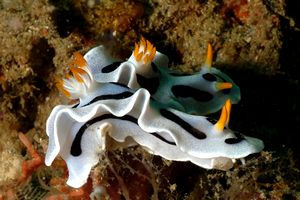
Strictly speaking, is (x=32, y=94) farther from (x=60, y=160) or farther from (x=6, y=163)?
(x=60, y=160)

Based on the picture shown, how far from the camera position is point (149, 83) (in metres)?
3.84

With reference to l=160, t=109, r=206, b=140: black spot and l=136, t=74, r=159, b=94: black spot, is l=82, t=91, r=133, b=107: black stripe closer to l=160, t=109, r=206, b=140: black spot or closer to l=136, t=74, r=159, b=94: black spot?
l=160, t=109, r=206, b=140: black spot

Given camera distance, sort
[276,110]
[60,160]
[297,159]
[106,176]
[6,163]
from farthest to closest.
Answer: [276,110] < [6,163] < [297,159] < [60,160] < [106,176]

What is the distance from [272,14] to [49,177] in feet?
10.4

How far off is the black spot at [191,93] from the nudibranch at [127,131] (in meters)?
0.54

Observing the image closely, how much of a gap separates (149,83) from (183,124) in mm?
781

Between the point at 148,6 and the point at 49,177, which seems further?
the point at 148,6

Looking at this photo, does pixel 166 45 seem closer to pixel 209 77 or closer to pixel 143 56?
pixel 209 77

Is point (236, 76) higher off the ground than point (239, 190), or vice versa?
point (236, 76)

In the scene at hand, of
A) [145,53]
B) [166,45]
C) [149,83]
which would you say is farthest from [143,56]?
[166,45]

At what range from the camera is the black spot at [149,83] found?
3775 mm

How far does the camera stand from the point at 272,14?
4609 millimetres

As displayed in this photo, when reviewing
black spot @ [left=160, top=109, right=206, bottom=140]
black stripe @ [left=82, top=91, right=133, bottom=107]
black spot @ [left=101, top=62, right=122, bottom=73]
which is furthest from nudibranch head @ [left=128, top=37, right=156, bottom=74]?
black spot @ [left=160, top=109, right=206, bottom=140]

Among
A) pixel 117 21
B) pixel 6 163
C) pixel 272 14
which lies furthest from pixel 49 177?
pixel 272 14
